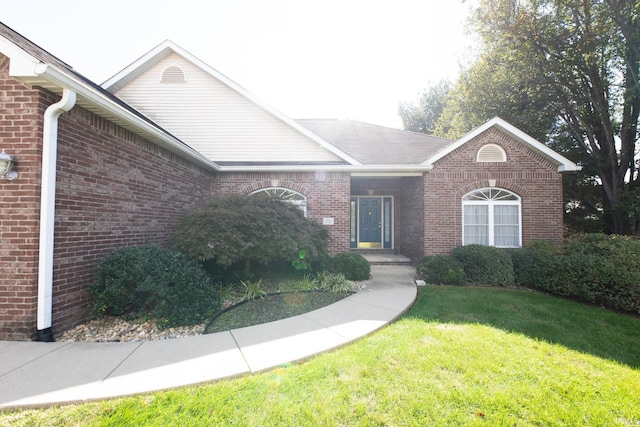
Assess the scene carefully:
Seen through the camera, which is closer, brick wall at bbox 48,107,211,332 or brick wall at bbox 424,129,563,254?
brick wall at bbox 48,107,211,332

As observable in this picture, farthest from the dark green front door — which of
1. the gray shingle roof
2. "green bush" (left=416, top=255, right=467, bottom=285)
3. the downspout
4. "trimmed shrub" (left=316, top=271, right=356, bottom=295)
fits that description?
the downspout

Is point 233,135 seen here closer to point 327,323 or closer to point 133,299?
point 133,299

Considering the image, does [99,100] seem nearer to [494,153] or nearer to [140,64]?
[140,64]

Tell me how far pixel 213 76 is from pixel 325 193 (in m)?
5.53

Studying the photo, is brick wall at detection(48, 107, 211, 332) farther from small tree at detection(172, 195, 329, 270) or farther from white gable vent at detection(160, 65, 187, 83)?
white gable vent at detection(160, 65, 187, 83)

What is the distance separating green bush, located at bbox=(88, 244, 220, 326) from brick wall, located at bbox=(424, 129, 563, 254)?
280 inches

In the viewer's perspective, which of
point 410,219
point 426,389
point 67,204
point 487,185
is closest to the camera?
point 426,389

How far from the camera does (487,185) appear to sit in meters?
8.77

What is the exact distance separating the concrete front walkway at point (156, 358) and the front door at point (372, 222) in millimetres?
7384

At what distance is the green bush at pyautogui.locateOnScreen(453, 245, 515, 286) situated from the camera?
7.12m

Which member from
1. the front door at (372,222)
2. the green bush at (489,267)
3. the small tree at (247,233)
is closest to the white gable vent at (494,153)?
the green bush at (489,267)

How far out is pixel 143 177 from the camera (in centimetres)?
576

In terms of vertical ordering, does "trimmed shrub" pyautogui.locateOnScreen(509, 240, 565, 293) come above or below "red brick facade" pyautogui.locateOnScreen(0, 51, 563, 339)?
below

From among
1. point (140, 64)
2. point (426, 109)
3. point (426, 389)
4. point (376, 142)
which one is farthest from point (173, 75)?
point (426, 109)
